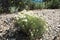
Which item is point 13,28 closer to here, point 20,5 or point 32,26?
point 32,26

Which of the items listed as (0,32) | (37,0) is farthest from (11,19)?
(37,0)

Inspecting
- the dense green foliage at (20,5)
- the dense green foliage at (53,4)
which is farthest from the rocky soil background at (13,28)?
the dense green foliage at (53,4)

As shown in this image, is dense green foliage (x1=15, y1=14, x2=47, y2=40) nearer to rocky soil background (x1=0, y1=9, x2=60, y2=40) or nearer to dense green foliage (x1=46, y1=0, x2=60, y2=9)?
rocky soil background (x1=0, y1=9, x2=60, y2=40)

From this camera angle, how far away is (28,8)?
9.14 metres

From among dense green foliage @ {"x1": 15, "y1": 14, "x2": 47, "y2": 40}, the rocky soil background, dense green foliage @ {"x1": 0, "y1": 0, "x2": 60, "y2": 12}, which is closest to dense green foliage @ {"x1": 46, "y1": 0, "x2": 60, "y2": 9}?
dense green foliage @ {"x1": 0, "y1": 0, "x2": 60, "y2": 12}

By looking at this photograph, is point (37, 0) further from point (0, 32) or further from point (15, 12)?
point (0, 32)

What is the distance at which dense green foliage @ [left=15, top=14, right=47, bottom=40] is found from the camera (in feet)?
21.1

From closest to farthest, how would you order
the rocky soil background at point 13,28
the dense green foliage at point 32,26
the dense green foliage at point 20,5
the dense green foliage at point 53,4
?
the dense green foliage at point 32,26 < the rocky soil background at point 13,28 < the dense green foliage at point 20,5 < the dense green foliage at point 53,4

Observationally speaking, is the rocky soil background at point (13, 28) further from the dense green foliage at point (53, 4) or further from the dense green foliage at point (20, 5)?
the dense green foliage at point (53, 4)

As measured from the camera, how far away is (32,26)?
6.43 m

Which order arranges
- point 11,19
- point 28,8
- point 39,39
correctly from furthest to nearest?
1. point 28,8
2. point 11,19
3. point 39,39

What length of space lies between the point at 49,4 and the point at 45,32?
3050 mm

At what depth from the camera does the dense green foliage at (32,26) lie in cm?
643

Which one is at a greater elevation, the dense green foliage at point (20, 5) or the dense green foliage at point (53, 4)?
the dense green foliage at point (20, 5)
